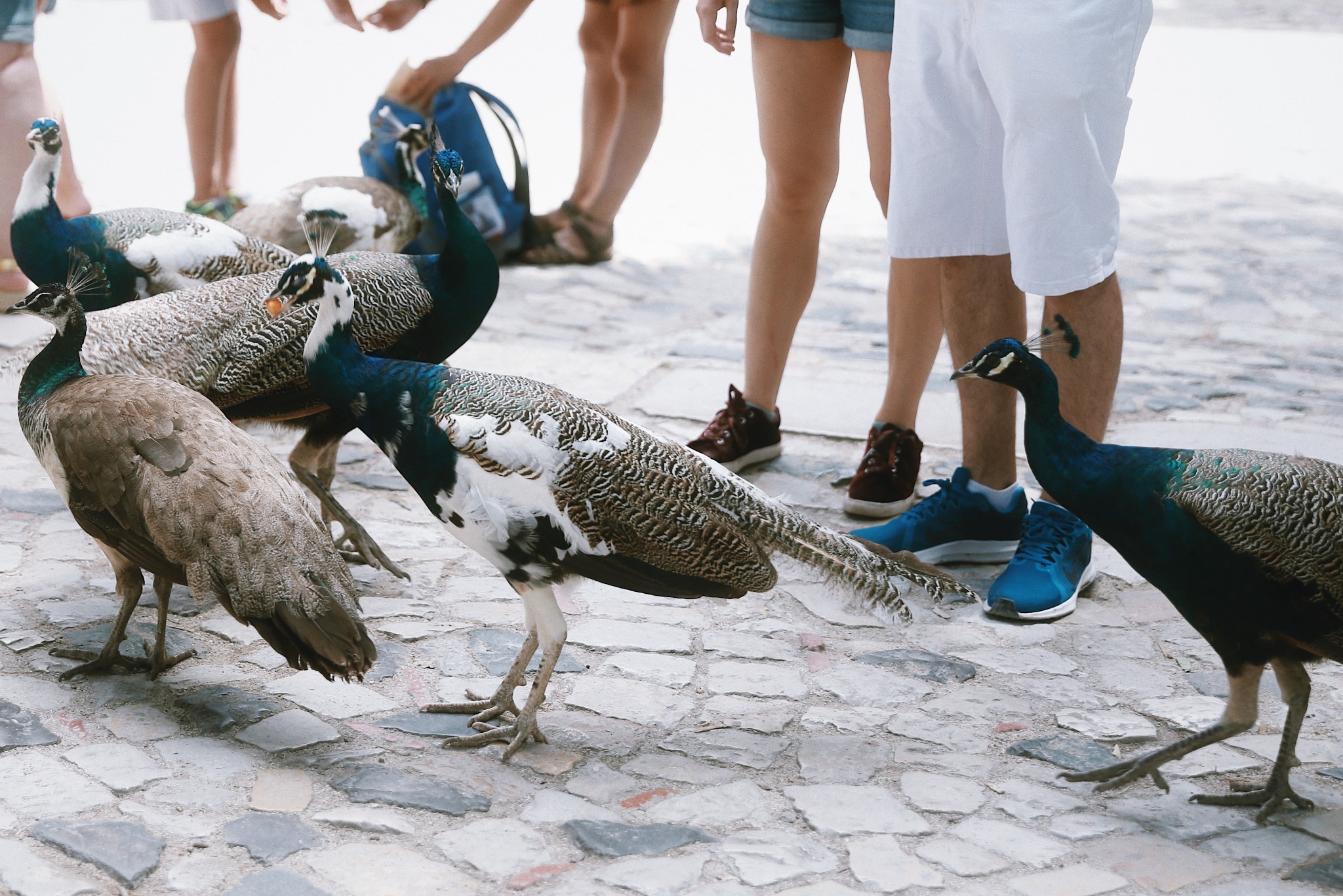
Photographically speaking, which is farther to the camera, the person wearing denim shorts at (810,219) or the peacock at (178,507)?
the person wearing denim shorts at (810,219)

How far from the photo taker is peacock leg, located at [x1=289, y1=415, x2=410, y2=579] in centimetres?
364

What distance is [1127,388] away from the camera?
5223 millimetres

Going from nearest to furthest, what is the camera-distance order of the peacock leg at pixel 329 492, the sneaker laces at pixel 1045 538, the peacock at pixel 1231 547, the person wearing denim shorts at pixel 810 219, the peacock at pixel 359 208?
1. the peacock at pixel 1231 547
2. the sneaker laces at pixel 1045 538
3. the peacock leg at pixel 329 492
4. the person wearing denim shorts at pixel 810 219
5. the peacock at pixel 359 208

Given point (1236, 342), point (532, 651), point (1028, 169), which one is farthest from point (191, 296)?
point (1236, 342)

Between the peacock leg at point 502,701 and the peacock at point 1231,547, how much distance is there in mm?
1132

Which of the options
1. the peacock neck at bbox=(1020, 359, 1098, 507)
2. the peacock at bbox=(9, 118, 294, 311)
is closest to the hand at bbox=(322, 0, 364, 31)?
the peacock at bbox=(9, 118, 294, 311)

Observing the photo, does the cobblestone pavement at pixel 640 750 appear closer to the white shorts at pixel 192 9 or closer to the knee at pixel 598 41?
the white shorts at pixel 192 9

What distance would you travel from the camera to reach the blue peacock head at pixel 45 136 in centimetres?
424

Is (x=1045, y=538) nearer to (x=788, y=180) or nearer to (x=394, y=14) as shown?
(x=788, y=180)

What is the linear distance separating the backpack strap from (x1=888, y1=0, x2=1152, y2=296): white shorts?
314cm

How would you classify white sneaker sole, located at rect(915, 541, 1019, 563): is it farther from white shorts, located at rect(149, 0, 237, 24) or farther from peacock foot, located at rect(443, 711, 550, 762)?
white shorts, located at rect(149, 0, 237, 24)

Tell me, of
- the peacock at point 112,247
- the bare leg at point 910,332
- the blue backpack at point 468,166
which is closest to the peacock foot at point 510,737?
the bare leg at point 910,332

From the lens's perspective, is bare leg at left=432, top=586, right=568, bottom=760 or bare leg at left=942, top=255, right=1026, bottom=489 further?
bare leg at left=942, top=255, right=1026, bottom=489

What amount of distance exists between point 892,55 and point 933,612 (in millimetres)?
1416
